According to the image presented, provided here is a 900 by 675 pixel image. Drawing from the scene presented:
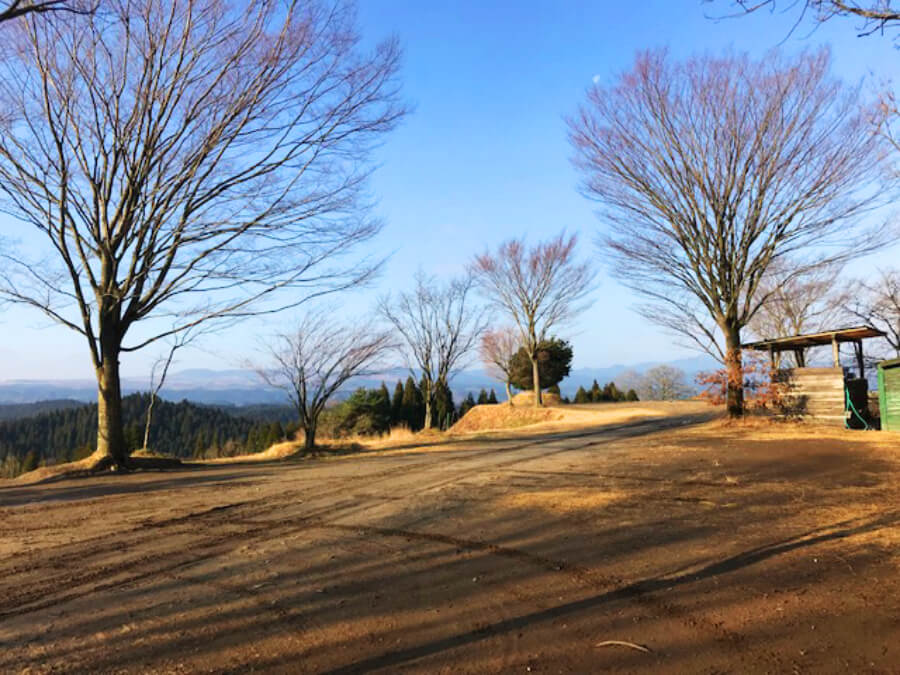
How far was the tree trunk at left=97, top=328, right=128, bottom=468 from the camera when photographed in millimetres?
9656

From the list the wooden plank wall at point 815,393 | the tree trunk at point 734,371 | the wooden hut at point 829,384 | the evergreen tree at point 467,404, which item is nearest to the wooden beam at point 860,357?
the wooden hut at point 829,384

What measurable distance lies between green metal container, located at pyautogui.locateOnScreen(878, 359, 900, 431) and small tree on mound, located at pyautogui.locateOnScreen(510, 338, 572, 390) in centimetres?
2138

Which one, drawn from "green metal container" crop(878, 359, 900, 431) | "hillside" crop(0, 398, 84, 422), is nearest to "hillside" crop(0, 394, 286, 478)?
"hillside" crop(0, 398, 84, 422)

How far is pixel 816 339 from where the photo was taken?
44.9 ft

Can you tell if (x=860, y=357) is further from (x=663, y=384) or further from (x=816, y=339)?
(x=663, y=384)

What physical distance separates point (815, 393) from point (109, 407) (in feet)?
49.5

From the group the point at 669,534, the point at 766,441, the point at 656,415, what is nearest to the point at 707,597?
the point at 669,534

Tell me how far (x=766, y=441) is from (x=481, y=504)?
22.9 feet

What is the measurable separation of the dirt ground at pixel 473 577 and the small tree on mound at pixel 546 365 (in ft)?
87.3

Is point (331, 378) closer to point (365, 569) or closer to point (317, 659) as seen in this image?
point (365, 569)

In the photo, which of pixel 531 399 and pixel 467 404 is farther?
pixel 467 404

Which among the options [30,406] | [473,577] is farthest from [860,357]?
[30,406]

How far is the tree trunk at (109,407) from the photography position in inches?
380

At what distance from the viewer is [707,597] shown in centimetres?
304
